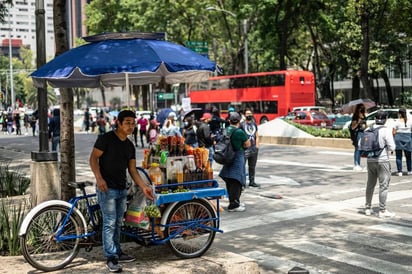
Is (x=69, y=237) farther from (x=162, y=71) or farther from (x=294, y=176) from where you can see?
(x=294, y=176)

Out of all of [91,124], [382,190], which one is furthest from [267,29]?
[382,190]

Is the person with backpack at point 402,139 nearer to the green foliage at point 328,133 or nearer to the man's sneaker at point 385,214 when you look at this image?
the man's sneaker at point 385,214

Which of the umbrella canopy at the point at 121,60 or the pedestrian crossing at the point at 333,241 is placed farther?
the pedestrian crossing at the point at 333,241

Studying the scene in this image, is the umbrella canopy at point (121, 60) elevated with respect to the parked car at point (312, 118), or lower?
elevated

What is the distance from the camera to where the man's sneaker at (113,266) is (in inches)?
231

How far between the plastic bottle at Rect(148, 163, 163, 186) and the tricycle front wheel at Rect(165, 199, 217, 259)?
345mm

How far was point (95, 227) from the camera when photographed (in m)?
6.41

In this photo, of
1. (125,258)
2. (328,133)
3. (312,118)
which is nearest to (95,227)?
(125,258)

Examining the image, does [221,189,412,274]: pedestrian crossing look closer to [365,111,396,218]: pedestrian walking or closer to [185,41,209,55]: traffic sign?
[365,111,396,218]: pedestrian walking

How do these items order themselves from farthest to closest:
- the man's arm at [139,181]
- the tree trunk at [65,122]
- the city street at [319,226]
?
the tree trunk at [65,122], the city street at [319,226], the man's arm at [139,181]

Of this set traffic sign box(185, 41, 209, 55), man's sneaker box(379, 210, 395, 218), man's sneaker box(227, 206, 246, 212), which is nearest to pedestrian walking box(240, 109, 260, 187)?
man's sneaker box(227, 206, 246, 212)

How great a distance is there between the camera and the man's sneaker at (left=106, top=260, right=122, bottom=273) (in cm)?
586

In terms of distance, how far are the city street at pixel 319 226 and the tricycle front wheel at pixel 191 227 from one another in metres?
0.80

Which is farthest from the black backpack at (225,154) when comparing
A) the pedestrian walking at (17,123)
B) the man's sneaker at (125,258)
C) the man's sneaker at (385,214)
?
the pedestrian walking at (17,123)
